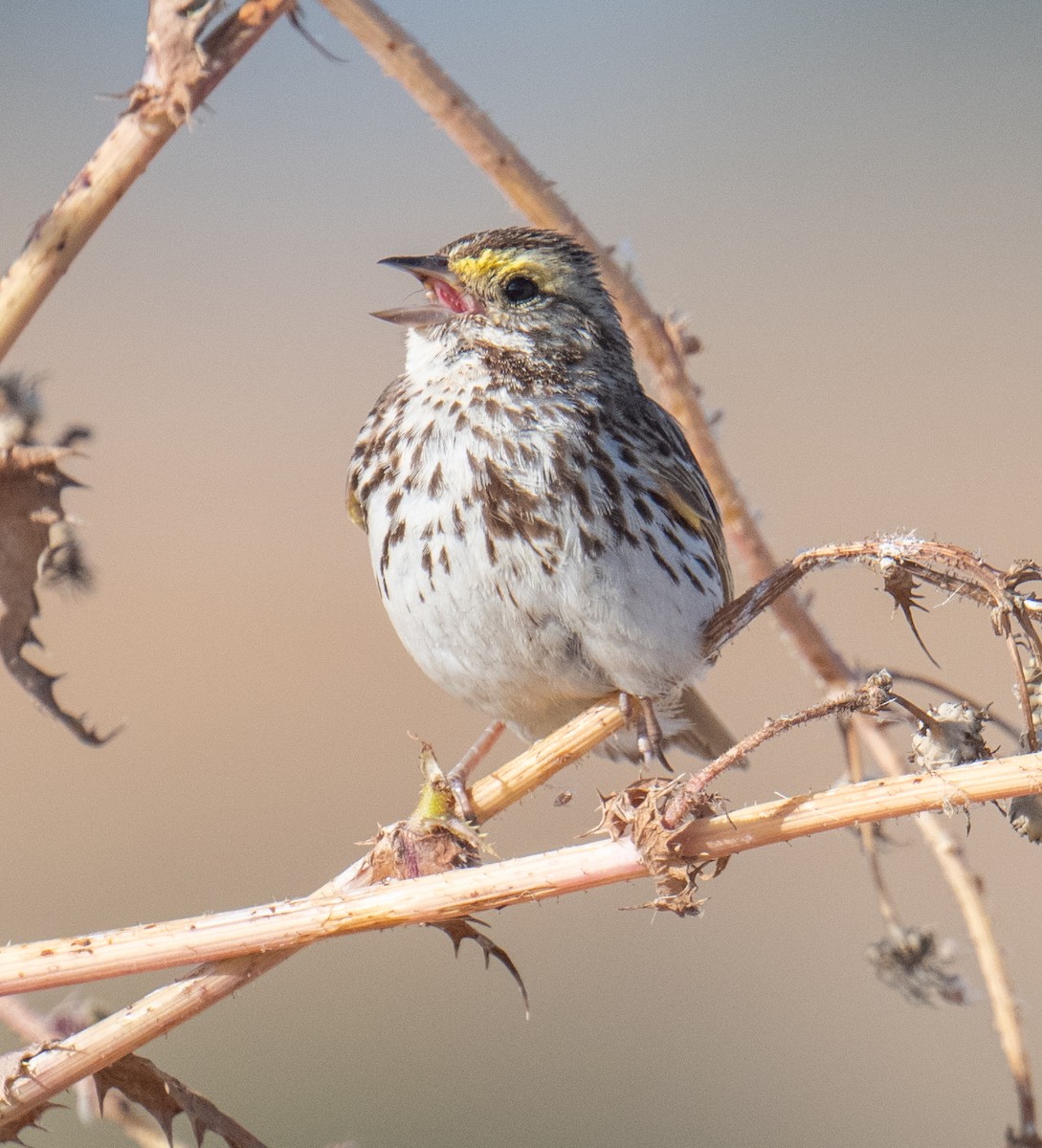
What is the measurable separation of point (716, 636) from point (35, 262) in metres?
0.92

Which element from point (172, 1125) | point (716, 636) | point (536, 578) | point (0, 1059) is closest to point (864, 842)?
point (716, 636)

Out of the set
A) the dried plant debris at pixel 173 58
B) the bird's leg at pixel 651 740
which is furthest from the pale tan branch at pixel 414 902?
the bird's leg at pixel 651 740

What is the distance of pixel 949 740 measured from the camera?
1.32m

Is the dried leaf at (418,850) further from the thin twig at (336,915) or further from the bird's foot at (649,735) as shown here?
the bird's foot at (649,735)

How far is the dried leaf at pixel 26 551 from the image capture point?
1.58 metres

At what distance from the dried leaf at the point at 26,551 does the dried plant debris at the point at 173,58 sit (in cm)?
41

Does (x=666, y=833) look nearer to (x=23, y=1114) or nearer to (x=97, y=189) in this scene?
(x=23, y=1114)

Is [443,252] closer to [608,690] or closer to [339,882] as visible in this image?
[608,690]

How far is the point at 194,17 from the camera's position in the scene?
1.50 meters

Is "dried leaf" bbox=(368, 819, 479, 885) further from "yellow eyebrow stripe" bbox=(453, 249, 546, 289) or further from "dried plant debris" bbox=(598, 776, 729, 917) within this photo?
"yellow eyebrow stripe" bbox=(453, 249, 546, 289)

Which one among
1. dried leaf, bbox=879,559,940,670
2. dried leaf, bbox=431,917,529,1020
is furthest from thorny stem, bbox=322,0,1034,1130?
dried leaf, bbox=431,917,529,1020

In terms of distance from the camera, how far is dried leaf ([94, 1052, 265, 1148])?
1337 mm

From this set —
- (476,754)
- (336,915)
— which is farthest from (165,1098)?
(476,754)

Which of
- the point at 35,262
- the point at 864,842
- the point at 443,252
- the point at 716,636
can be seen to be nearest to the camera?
the point at 35,262
